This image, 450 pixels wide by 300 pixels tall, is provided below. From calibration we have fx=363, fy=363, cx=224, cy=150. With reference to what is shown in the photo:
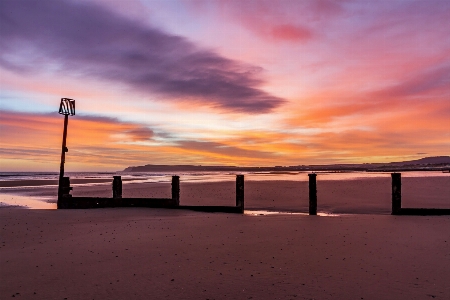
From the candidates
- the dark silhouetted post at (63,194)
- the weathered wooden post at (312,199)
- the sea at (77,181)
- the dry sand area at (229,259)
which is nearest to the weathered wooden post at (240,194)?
the weathered wooden post at (312,199)

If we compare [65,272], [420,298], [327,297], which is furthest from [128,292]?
[420,298]

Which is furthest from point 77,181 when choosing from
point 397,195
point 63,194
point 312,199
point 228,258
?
point 228,258

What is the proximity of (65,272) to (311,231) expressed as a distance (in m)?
5.74

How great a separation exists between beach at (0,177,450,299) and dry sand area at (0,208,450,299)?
0.7 inches

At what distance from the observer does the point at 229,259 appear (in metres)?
6.48

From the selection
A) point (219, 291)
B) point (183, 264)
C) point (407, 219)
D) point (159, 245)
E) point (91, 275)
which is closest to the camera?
point (219, 291)

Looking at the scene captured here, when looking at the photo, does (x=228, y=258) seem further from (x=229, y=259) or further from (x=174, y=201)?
(x=174, y=201)

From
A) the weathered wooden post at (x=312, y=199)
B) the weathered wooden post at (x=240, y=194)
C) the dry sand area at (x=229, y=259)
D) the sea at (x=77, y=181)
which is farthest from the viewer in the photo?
the sea at (x=77, y=181)

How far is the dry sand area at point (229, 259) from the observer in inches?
A: 195

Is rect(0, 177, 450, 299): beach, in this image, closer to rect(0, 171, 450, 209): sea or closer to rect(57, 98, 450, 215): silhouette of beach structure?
rect(57, 98, 450, 215): silhouette of beach structure

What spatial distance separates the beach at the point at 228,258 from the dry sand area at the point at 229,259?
0.02 metres

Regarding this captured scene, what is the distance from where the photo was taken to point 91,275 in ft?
18.5

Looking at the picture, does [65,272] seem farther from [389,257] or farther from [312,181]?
[312,181]

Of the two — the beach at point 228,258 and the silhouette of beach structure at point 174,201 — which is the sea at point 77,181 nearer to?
the silhouette of beach structure at point 174,201
